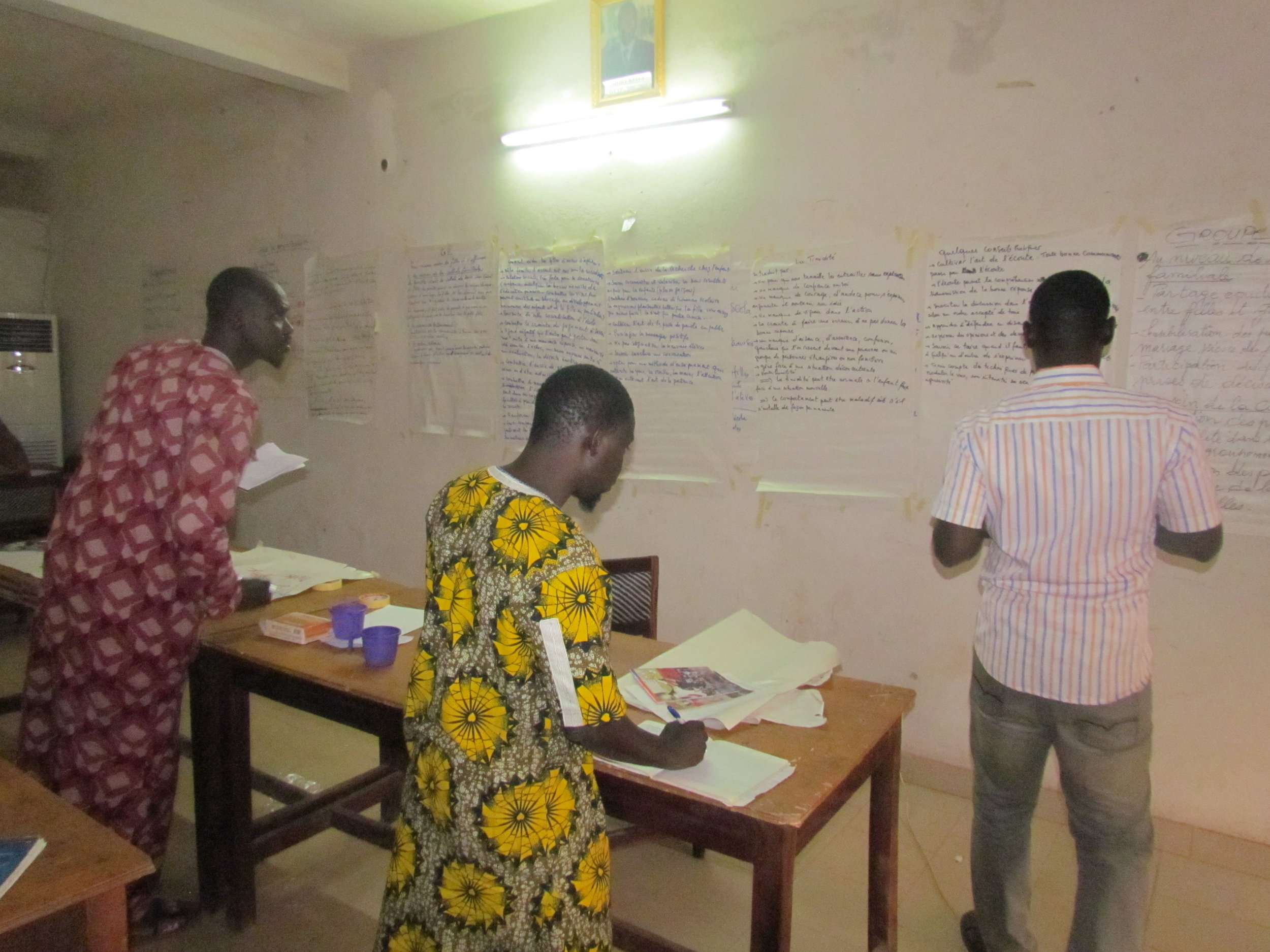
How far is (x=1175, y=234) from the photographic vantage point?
2461 millimetres

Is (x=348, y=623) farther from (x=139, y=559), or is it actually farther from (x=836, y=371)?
(x=836, y=371)

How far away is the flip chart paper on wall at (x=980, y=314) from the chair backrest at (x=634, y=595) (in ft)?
3.34

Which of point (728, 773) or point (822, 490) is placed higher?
point (822, 490)

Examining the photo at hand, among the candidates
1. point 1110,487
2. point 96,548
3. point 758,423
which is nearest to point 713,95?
point 758,423

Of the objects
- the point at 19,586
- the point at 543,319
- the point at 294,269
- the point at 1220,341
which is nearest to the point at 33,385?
the point at 294,269

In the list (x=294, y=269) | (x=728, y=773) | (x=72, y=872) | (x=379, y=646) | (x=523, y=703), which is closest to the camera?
(x=72, y=872)

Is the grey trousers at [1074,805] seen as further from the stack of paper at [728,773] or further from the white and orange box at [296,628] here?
the white and orange box at [296,628]

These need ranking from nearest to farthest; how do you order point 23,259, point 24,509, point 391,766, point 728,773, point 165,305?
1. point 728,773
2. point 391,766
3. point 24,509
4. point 165,305
5. point 23,259

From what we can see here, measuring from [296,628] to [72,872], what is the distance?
0.99 meters

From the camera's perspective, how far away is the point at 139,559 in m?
2.01

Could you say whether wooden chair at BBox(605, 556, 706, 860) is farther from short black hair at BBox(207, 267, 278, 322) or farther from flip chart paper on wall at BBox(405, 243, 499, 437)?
flip chart paper on wall at BBox(405, 243, 499, 437)

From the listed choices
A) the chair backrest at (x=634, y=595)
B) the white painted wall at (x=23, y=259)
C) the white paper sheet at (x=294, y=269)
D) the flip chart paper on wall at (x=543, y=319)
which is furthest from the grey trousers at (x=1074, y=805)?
the white painted wall at (x=23, y=259)

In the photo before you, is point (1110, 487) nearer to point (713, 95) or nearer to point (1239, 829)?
point (1239, 829)

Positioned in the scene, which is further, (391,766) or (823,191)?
(823,191)
